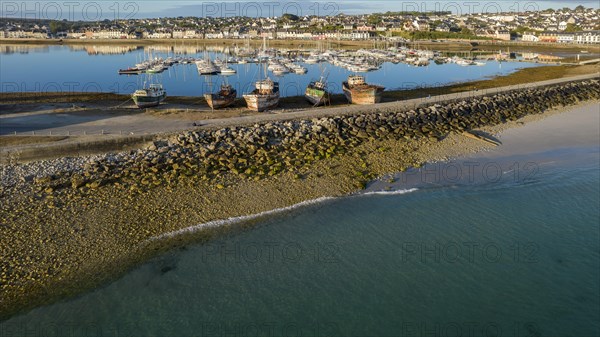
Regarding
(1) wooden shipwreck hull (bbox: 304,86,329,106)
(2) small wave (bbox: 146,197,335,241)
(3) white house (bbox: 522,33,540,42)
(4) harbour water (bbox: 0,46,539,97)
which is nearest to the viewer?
(2) small wave (bbox: 146,197,335,241)

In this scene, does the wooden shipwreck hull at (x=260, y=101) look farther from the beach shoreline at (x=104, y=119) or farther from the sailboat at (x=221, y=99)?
the sailboat at (x=221, y=99)

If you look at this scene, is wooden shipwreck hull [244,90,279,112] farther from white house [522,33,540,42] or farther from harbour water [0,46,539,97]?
white house [522,33,540,42]

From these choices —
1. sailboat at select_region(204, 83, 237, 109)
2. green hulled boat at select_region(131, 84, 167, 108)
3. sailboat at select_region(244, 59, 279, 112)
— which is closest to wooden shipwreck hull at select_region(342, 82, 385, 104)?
sailboat at select_region(244, 59, 279, 112)

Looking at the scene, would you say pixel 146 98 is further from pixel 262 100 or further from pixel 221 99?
pixel 262 100

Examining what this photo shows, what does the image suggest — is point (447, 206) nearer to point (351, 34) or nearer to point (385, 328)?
point (385, 328)

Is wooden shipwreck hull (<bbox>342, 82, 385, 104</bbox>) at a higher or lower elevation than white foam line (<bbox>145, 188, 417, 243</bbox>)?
higher

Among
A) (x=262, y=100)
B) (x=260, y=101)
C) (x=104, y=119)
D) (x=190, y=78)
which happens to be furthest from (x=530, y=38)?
(x=104, y=119)

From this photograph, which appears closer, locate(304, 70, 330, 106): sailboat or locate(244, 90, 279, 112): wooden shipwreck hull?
locate(244, 90, 279, 112): wooden shipwreck hull

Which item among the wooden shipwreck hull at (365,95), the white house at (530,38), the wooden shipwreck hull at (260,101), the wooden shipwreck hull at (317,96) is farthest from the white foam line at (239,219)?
the white house at (530,38)
